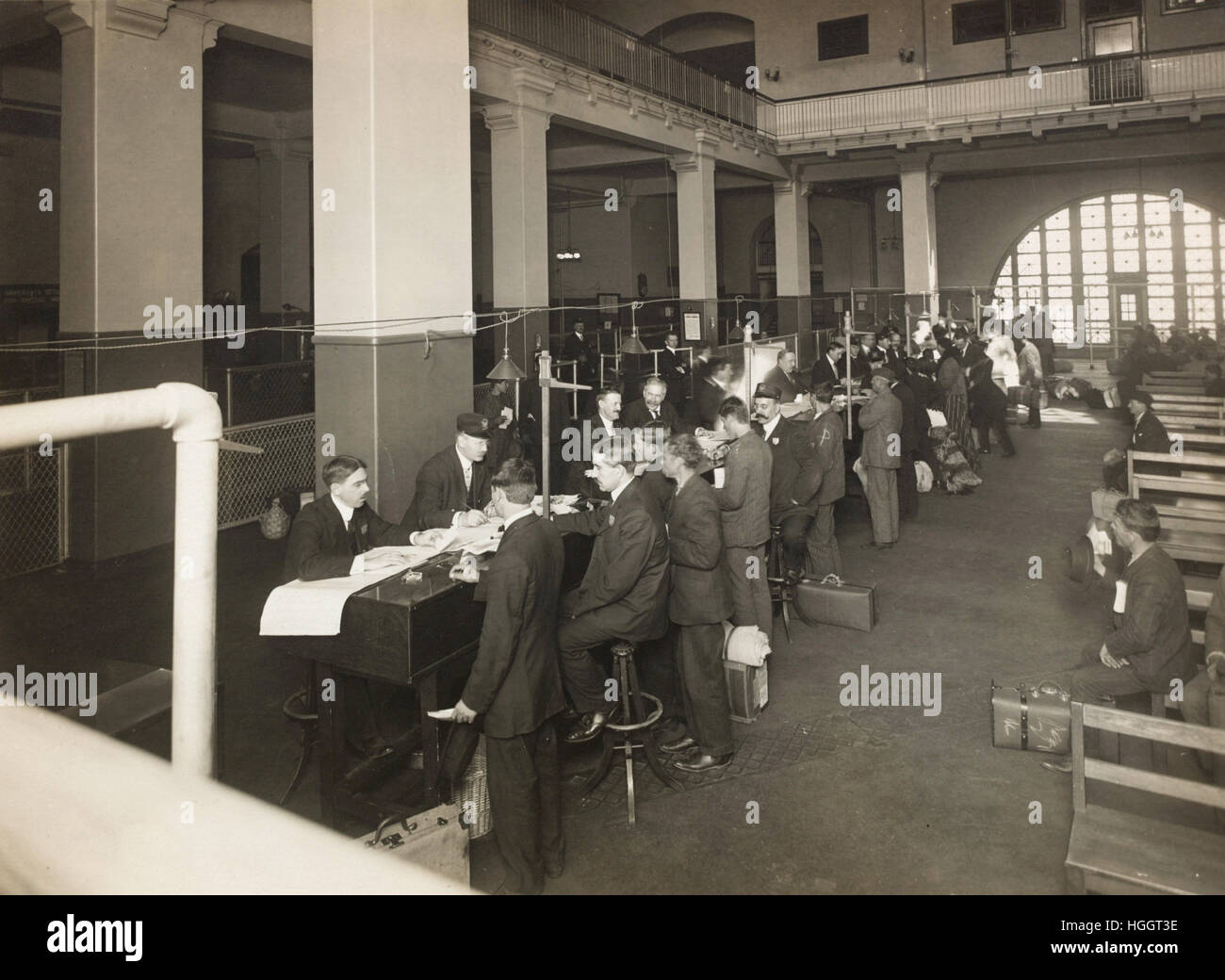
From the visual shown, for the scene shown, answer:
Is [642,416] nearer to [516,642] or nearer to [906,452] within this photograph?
[906,452]

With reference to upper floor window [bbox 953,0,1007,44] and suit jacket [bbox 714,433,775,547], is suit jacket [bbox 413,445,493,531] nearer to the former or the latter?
suit jacket [bbox 714,433,775,547]

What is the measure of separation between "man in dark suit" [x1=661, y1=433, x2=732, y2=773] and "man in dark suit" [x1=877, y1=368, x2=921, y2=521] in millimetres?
5659

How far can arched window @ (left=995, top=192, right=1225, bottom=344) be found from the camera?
2502 centimetres

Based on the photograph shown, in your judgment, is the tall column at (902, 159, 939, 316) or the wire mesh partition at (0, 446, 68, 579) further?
the tall column at (902, 159, 939, 316)

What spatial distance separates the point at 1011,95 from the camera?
2005 cm

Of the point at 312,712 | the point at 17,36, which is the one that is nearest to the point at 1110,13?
the point at 17,36

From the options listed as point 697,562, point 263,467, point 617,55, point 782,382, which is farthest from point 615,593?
point 617,55

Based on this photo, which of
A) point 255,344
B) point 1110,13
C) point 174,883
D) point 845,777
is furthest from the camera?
point 1110,13

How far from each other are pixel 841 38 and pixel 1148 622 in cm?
2260

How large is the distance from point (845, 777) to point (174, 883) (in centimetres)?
461

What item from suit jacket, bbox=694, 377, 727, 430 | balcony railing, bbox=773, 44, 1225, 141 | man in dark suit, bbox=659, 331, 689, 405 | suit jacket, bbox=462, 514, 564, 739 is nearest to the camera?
suit jacket, bbox=462, 514, 564, 739

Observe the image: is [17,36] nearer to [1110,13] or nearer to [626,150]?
[626,150]

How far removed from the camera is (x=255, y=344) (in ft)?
55.4

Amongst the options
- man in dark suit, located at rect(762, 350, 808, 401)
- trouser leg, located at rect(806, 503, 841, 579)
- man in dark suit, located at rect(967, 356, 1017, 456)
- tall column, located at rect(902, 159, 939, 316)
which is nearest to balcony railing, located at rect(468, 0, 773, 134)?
tall column, located at rect(902, 159, 939, 316)
